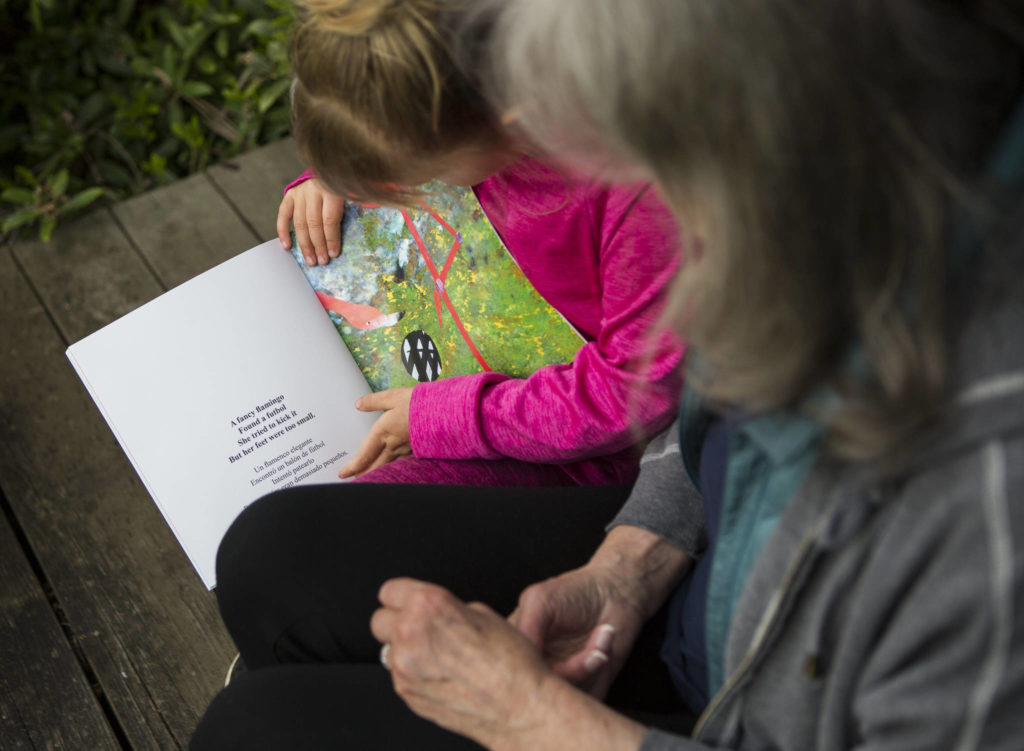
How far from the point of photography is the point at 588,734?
0.80 m

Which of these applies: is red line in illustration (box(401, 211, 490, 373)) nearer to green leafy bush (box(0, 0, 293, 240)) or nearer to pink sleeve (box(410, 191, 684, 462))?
pink sleeve (box(410, 191, 684, 462))

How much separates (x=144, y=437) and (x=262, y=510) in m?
0.29

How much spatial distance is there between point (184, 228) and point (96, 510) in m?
0.73

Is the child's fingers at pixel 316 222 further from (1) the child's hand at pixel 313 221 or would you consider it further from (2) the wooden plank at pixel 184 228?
(2) the wooden plank at pixel 184 228

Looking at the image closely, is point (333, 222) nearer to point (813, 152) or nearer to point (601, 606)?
point (601, 606)

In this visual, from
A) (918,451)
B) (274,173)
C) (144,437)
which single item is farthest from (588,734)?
(274,173)

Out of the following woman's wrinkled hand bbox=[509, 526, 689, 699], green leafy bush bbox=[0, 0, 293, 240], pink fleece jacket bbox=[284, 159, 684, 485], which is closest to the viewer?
woman's wrinkled hand bbox=[509, 526, 689, 699]

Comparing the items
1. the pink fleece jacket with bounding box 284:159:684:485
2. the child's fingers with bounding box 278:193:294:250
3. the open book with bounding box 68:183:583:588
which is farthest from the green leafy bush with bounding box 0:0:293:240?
the pink fleece jacket with bounding box 284:159:684:485

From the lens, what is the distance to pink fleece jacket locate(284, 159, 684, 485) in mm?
1039

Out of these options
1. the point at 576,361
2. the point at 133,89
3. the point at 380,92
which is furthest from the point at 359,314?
the point at 133,89

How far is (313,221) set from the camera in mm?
1388

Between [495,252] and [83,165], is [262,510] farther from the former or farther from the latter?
[83,165]

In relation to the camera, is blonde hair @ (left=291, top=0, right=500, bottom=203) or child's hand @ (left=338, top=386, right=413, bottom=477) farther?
child's hand @ (left=338, top=386, right=413, bottom=477)

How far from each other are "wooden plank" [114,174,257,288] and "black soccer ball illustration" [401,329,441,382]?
0.79 metres
